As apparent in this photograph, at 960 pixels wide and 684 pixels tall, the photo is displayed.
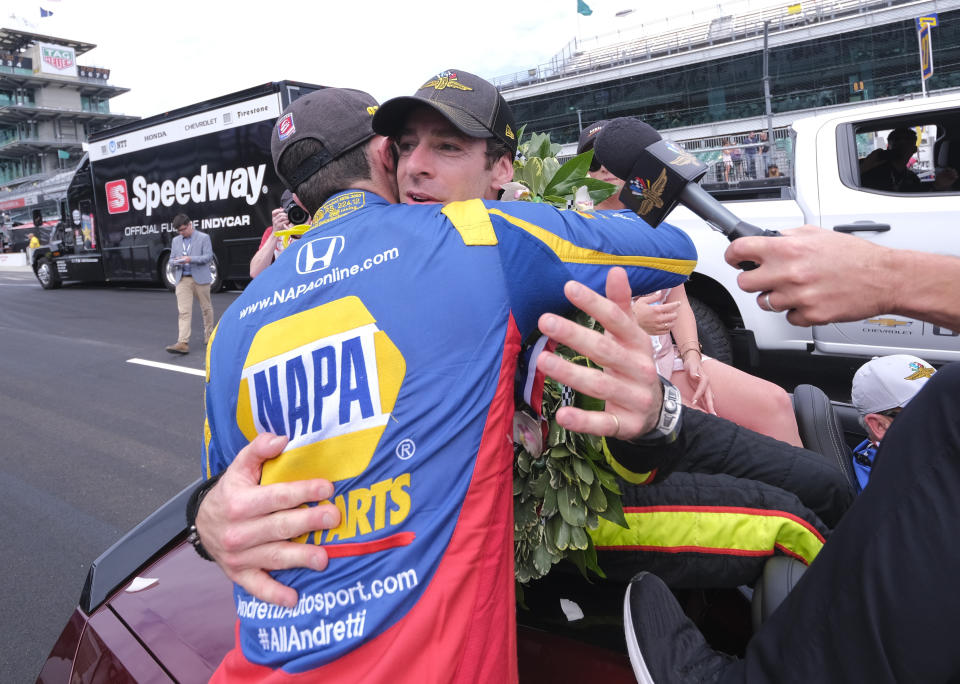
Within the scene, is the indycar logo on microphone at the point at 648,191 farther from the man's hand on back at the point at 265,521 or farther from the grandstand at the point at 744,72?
the grandstand at the point at 744,72

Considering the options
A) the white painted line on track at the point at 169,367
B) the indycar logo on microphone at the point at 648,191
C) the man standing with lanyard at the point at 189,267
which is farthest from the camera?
the man standing with lanyard at the point at 189,267

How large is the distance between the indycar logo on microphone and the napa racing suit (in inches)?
8.2

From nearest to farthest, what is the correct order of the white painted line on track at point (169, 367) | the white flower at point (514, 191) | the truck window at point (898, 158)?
the white flower at point (514, 191), the truck window at point (898, 158), the white painted line on track at point (169, 367)

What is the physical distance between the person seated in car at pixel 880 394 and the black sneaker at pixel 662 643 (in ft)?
4.99

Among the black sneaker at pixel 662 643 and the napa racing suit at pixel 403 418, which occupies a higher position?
the napa racing suit at pixel 403 418

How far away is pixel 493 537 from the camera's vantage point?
117 cm

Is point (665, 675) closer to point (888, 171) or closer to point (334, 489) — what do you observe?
point (334, 489)

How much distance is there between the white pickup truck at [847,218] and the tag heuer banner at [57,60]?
93172 millimetres

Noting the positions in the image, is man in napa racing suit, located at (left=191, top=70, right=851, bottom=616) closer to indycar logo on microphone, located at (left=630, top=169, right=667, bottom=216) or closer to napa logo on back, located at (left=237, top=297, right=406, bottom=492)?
napa logo on back, located at (left=237, top=297, right=406, bottom=492)

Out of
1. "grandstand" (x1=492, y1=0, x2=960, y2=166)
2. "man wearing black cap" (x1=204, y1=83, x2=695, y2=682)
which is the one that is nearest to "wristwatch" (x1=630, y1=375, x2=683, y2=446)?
"man wearing black cap" (x1=204, y1=83, x2=695, y2=682)

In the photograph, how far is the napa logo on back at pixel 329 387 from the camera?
1.13 meters

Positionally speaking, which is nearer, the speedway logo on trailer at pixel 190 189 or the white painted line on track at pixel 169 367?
the white painted line on track at pixel 169 367

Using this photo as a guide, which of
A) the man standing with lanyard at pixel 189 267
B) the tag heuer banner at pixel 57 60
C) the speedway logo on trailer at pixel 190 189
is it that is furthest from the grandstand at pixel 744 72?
the tag heuer banner at pixel 57 60

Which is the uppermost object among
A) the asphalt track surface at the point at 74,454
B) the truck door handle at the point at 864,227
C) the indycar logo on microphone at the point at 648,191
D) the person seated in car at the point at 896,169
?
the person seated in car at the point at 896,169
